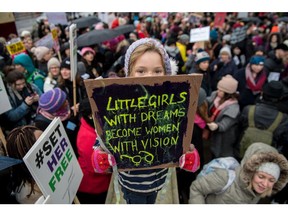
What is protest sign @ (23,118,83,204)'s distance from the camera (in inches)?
64.4

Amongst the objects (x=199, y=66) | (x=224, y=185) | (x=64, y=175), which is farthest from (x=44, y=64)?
(x=224, y=185)

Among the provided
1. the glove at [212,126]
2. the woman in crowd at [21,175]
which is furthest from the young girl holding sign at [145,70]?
the glove at [212,126]

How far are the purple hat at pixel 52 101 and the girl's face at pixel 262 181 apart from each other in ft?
7.06

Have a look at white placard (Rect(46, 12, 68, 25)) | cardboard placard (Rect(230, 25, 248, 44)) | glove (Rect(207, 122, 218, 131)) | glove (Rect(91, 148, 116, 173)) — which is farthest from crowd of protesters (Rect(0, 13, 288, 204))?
white placard (Rect(46, 12, 68, 25))

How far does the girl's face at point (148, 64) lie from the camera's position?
1.69 m

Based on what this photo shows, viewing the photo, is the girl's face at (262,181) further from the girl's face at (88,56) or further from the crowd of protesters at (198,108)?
the girl's face at (88,56)

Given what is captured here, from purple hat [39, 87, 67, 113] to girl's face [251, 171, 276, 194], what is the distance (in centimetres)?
215

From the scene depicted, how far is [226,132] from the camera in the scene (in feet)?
11.8

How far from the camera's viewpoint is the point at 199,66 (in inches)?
189

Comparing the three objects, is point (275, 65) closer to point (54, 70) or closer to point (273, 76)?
point (273, 76)

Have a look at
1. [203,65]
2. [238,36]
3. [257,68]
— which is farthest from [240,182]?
[238,36]

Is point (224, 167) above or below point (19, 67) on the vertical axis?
below

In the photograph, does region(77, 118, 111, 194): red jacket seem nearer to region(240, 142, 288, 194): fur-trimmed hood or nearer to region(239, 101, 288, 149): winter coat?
region(240, 142, 288, 194): fur-trimmed hood

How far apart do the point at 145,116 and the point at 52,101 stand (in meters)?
1.78
